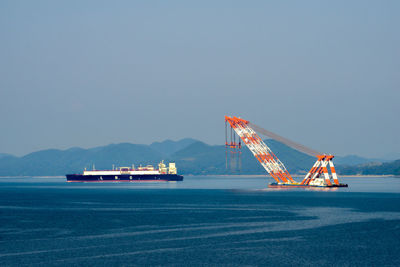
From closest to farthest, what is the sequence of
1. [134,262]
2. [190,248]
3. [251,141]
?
[134,262]
[190,248]
[251,141]

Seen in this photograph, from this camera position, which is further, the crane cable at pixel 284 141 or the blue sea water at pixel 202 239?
the crane cable at pixel 284 141

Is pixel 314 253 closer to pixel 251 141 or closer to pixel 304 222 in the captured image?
pixel 304 222

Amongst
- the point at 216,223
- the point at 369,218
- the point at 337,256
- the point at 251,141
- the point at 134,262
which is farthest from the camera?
the point at 251,141

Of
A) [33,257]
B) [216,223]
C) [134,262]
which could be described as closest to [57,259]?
[33,257]

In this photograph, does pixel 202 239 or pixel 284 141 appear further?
pixel 284 141

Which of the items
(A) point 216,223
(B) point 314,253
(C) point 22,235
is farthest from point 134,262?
(A) point 216,223

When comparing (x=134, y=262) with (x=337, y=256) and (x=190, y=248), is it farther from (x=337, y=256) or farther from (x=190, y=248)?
(x=337, y=256)

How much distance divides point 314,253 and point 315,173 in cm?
10725

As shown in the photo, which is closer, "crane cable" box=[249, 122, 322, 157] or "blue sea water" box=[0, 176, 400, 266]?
"blue sea water" box=[0, 176, 400, 266]

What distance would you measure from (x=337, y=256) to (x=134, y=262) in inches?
581

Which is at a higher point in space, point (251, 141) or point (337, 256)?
point (251, 141)

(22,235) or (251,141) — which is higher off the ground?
(251,141)

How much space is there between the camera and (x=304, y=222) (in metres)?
65.1

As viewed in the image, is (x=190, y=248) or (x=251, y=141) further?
(x=251, y=141)
